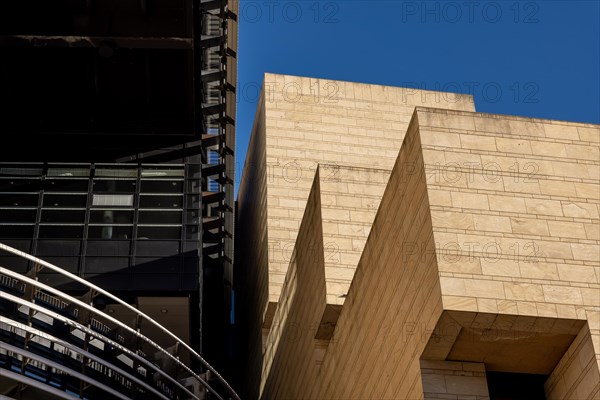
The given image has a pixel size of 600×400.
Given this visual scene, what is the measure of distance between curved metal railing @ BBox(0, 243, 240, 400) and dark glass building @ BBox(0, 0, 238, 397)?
1619mm

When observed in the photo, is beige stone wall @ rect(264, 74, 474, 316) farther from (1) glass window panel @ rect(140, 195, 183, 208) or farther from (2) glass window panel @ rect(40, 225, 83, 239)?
(2) glass window panel @ rect(40, 225, 83, 239)

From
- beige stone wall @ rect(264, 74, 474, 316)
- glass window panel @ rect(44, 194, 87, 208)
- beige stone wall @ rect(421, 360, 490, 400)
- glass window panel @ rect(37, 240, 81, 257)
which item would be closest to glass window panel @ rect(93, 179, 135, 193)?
glass window panel @ rect(44, 194, 87, 208)

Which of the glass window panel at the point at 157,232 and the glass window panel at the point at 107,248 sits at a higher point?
the glass window panel at the point at 157,232

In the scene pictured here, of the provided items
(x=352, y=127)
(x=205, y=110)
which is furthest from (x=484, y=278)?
(x=352, y=127)

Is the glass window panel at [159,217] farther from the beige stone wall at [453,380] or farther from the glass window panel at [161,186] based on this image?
the beige stone wall at [453,380]

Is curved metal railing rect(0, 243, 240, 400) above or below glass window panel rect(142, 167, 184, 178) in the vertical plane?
below

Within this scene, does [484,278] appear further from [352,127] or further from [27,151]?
[352,127]

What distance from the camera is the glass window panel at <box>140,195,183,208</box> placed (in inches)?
1465

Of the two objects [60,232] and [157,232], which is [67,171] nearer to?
[60,232]

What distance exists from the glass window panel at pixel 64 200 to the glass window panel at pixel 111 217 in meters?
0.70

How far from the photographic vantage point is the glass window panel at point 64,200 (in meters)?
36.5

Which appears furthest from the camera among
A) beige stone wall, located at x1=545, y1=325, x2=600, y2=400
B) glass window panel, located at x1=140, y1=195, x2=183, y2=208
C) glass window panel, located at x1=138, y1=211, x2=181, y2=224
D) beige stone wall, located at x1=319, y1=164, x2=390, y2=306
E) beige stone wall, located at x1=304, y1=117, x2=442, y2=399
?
glass window panel, located at x1=140, y1=195, x2=183, y2=208

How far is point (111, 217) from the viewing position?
3662 centimetres

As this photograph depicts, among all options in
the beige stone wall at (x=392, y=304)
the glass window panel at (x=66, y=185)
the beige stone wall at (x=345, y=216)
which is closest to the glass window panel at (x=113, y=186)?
the glass window panel at (x=66, y=185)
